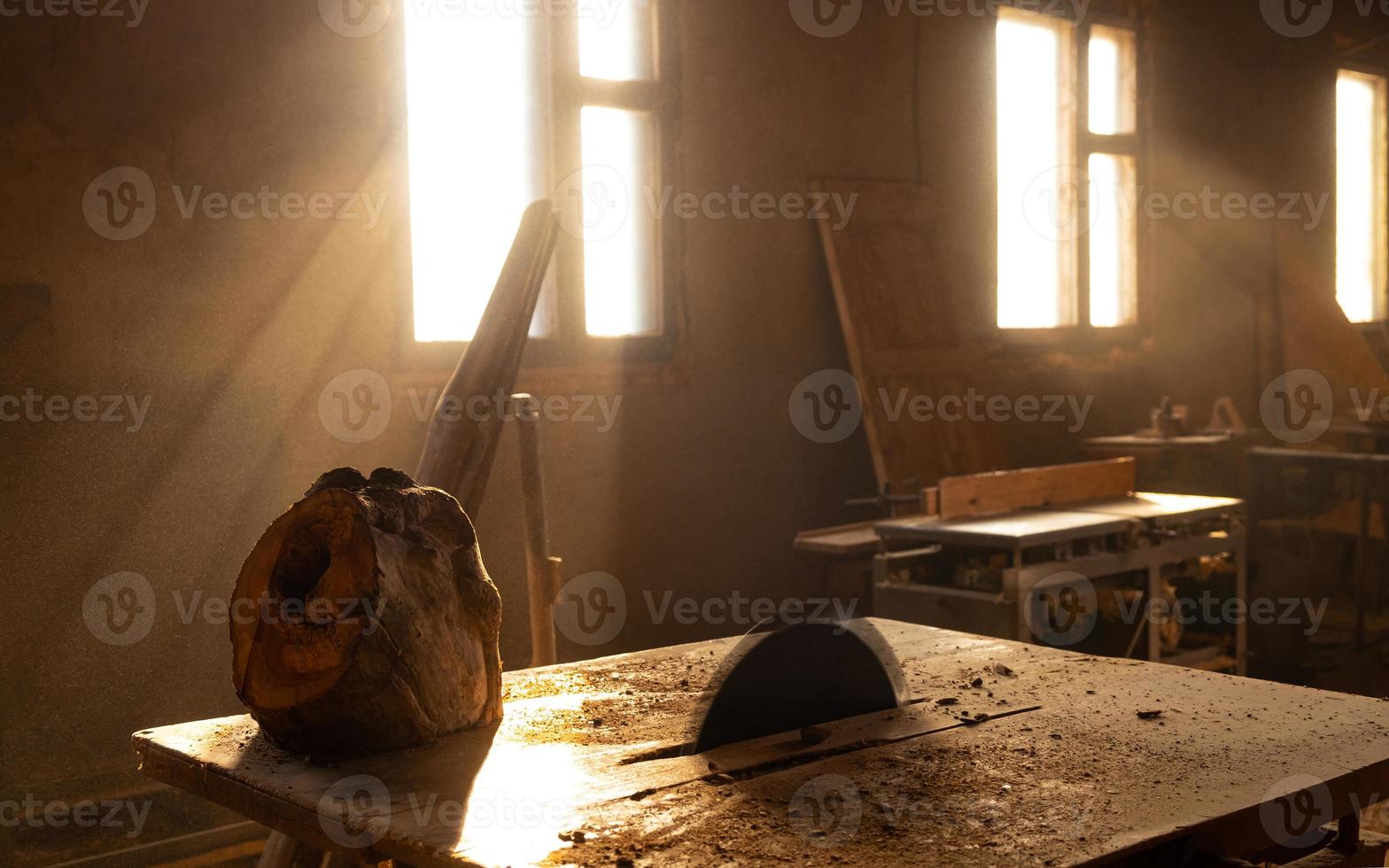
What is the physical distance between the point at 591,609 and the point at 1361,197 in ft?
24.5

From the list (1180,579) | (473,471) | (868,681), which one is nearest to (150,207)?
(473,471)

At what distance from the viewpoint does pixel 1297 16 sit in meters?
8.80

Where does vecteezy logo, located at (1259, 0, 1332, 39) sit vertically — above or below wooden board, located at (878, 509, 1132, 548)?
above

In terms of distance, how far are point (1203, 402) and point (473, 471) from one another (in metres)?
6.25

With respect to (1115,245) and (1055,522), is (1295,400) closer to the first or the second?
(1115,245)

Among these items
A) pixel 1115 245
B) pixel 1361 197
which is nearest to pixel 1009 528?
pixel 1115 245

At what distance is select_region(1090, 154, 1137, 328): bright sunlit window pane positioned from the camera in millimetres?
7793

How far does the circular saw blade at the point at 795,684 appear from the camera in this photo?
83.1 inches

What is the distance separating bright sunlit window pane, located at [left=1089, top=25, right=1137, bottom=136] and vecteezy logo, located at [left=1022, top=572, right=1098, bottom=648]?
4.05 meters
